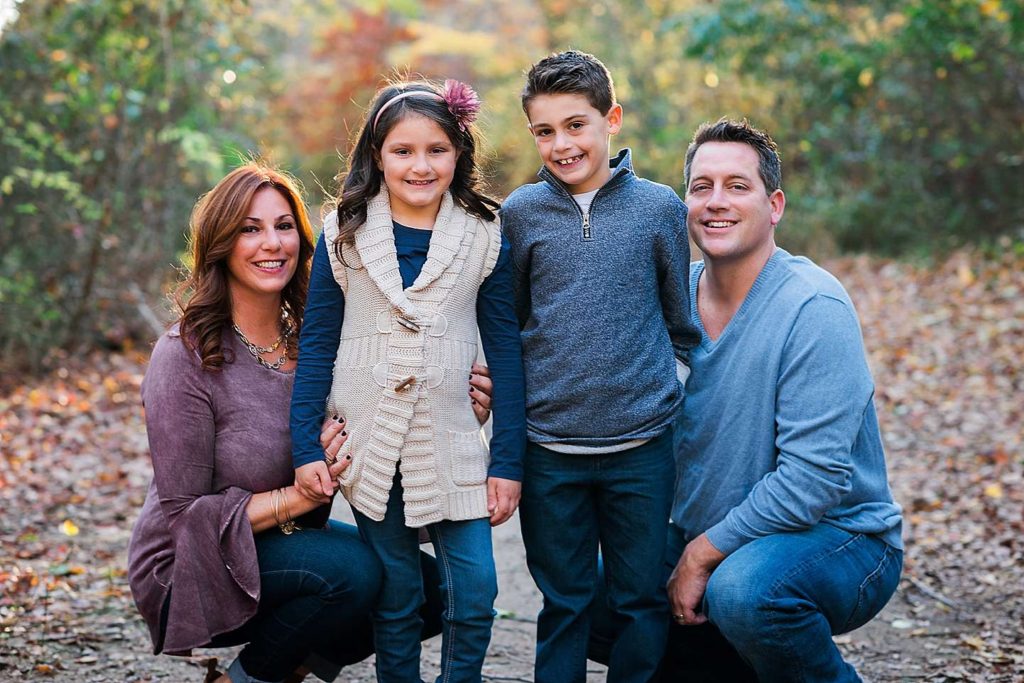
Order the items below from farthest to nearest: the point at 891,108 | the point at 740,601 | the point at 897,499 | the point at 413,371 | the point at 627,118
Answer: the point at 627,118 → the point at 891,108 → the point at 897,499 → the point at 413,371 → the point at 740,601

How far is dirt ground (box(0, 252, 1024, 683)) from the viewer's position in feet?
12.2

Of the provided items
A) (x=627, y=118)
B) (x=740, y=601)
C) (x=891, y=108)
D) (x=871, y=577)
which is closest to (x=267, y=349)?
(x=740, y=601)

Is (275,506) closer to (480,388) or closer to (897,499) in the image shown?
(480,388)

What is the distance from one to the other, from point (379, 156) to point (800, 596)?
5.55ft

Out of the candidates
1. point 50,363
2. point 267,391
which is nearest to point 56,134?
point 50,363

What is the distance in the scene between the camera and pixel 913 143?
10.7m

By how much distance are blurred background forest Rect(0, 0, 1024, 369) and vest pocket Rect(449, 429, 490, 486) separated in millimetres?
3616

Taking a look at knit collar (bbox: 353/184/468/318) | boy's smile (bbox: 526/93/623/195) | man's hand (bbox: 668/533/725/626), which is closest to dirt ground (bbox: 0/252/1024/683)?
man's hand (bbox: 668/533/725/626)

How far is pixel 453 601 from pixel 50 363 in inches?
234

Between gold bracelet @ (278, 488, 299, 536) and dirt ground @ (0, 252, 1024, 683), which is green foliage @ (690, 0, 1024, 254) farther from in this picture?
gold bracelet @ (278, 488, 299, 536)

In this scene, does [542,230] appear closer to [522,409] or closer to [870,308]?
[522,409]

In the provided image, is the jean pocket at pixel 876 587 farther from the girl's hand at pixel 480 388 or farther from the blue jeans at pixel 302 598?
the blue jeans at pixel 302 598

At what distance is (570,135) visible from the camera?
9.82ft

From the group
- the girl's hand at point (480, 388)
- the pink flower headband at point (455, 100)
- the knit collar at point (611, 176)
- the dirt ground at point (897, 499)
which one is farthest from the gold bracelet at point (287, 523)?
the knit collar at point (611, 176)
